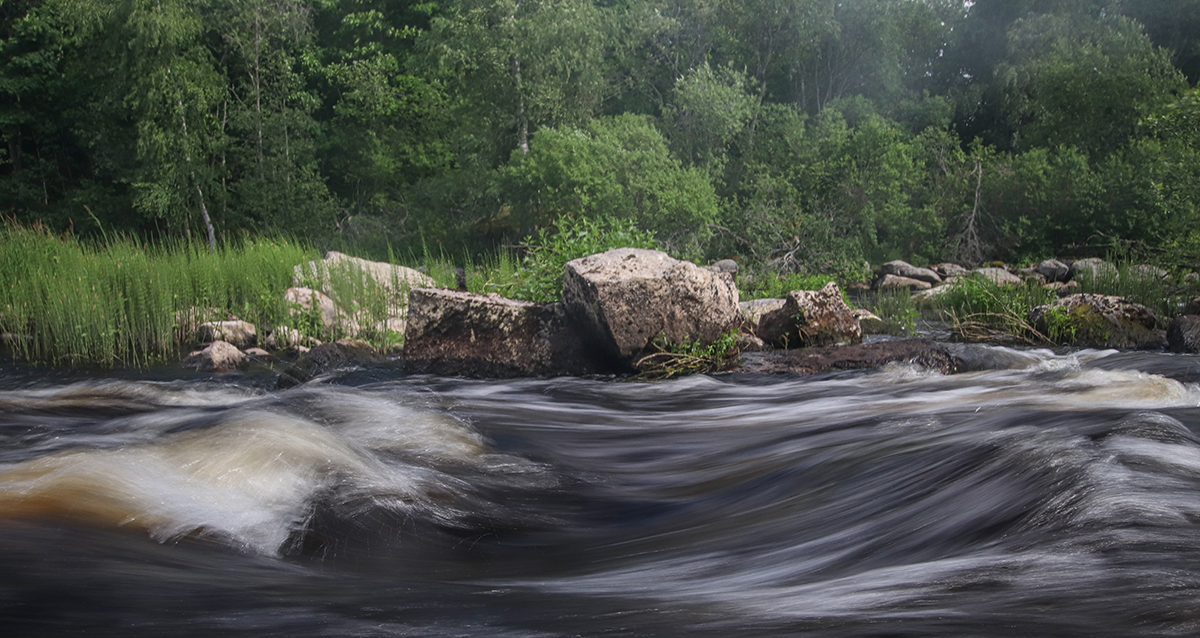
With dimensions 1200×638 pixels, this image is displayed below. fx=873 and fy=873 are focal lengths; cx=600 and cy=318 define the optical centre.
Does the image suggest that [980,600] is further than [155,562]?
No

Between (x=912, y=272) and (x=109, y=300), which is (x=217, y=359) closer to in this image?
(x=109, y=300)

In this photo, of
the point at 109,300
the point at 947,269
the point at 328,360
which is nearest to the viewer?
the point at 328,360

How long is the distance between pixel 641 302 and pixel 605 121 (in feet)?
51.4

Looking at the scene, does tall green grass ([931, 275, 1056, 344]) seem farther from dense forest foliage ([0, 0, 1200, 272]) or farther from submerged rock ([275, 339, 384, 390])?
dense forest foliage ([0, 0, 1200, 272])

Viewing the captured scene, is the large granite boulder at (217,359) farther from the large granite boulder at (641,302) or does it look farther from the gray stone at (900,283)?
the gray stone at (900,283)

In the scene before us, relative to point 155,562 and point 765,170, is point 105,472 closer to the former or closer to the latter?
point 155,562

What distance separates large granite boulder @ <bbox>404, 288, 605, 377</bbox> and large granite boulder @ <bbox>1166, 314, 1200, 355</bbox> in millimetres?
5728

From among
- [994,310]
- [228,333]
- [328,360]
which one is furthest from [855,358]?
[228,333]

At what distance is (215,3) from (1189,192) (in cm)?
2892

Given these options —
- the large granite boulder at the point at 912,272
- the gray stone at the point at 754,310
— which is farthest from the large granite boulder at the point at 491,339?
the large granite boulder at the point at 912,272

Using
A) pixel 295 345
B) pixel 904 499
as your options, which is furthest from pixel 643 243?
pixel 904 499

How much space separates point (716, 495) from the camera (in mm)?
4449

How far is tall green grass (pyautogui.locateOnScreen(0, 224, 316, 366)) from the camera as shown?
9219 millimetres

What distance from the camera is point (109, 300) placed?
9.69 m
